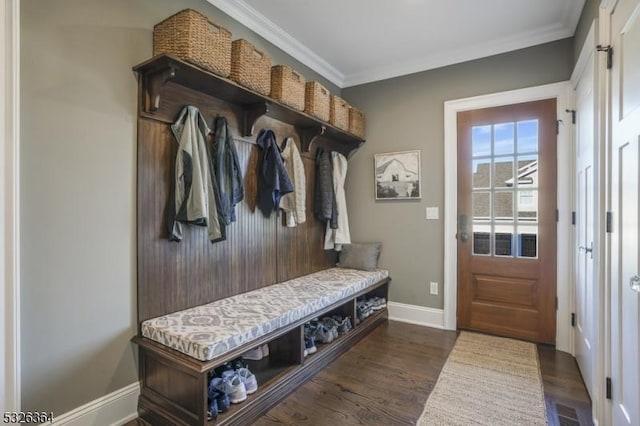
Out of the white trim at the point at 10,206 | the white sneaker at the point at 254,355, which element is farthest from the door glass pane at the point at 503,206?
the white trim at the point at 10,206

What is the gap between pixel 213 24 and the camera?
1860 millimetres

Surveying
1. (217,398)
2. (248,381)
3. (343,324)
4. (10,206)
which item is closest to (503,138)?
(343,324)

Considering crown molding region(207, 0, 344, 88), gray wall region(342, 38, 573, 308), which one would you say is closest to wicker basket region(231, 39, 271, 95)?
crown molding region(207, 0, 344, 88)

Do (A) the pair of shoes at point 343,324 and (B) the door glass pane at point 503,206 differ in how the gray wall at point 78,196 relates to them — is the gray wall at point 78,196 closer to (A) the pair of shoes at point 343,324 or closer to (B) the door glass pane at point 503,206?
(A) the pair of shoes at point 343,324

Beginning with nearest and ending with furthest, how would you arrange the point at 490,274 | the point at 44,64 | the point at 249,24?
the point at 44,64 < the point at 249,24 < the point at 490,274

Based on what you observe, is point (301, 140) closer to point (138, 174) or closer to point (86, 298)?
point (138, 174)

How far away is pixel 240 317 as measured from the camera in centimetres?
189

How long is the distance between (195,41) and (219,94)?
439 mm

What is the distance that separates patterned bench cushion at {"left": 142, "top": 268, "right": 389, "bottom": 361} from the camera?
1.59 meters

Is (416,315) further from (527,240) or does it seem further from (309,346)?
(309,346)

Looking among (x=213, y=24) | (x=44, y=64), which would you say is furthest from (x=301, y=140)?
(x=44, y=64)

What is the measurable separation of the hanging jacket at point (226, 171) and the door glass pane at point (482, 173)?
2138mm

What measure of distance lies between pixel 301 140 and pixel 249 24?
1.01 metres

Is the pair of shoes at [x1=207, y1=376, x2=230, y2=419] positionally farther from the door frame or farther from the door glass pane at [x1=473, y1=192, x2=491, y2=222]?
the door frame
